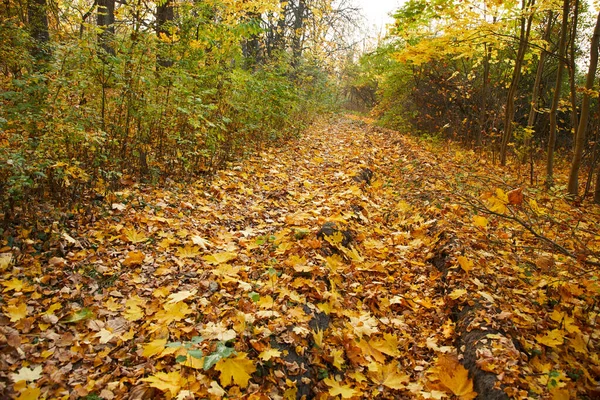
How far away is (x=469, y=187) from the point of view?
6055 millimetres

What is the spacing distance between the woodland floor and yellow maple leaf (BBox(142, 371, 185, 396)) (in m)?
0.01

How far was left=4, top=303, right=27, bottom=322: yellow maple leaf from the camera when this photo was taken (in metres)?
2.46

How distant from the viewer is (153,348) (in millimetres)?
2344

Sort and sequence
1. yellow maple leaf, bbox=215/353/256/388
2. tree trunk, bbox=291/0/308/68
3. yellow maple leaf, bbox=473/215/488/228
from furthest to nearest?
1. tree trunk, bbox=291/0/308/68
2. yellow maple leaf, bbox=473/215/488/228
3. yellow maple leaf, bbox=215/353/256/388

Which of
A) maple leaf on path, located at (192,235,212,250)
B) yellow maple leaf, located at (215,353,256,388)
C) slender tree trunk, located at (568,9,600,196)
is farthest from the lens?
slender tree trunk, located at (568,9,600,196)

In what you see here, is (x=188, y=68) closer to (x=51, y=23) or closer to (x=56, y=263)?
(x=51, y=23)

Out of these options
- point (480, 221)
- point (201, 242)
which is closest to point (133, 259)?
point (201, 242)

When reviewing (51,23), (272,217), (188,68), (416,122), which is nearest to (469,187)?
(272,217)

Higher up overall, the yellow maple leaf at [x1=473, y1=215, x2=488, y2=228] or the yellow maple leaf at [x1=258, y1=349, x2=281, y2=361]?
the yellow maple leaf at [x1=473, y1=215, x2=488, y2=228]

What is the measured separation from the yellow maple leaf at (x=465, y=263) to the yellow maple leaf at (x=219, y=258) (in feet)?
7.54

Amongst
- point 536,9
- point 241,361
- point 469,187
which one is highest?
point 536,9

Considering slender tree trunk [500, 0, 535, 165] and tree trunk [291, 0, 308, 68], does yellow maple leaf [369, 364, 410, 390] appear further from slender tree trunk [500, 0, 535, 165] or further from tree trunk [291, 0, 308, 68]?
tree trunk [291, 0, 308, 68]

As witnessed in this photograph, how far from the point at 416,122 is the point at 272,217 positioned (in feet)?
34.3

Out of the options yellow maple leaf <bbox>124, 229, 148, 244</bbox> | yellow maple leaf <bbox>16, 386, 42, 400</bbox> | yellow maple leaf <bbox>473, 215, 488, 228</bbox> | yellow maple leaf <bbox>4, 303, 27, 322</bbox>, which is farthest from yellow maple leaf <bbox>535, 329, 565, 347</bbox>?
yellow maple leaf <bbox>4, 303, 27, 322</bbox>
